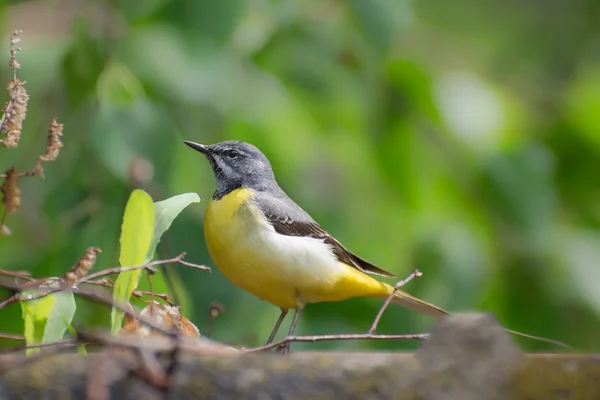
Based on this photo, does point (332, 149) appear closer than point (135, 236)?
No

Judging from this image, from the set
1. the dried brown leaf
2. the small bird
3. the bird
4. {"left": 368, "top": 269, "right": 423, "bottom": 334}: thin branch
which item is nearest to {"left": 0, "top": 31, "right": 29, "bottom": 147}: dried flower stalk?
the dried brown leaf

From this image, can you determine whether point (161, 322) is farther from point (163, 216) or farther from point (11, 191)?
point (11, 191)

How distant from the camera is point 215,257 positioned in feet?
9.71

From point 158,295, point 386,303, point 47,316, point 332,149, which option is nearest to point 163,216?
point 158,295

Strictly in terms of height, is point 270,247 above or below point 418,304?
below

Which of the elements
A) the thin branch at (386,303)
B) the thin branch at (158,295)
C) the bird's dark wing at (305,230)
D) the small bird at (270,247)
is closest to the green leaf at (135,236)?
the thin branch at (158,295)

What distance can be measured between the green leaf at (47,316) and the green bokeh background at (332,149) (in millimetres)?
1731

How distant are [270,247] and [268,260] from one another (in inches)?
2.5

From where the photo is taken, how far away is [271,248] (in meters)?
3.02

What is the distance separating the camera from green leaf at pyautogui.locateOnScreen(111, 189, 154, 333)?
1745 millimetres

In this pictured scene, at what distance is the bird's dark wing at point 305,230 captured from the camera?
10.6 feet

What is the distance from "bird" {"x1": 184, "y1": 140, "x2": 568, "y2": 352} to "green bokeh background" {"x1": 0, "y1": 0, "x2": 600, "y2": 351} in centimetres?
36

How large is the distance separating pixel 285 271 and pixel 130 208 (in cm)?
131

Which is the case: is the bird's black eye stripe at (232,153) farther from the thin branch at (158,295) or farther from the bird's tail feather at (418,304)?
the thin branch at (158,295)
